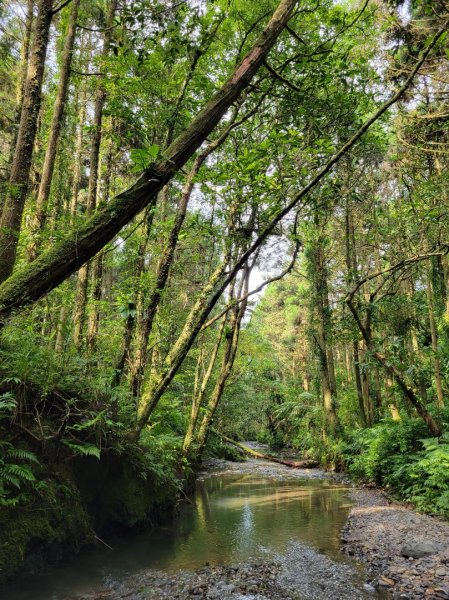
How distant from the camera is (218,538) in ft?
25.5

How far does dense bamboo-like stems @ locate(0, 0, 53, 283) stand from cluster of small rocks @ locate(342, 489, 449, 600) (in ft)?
21.2

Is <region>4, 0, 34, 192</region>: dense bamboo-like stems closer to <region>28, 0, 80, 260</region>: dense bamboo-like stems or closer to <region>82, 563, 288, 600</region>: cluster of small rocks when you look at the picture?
<region>28, 0, 80, 260</region>: dense bamboo-like stems

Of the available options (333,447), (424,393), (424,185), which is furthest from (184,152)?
(333,447)

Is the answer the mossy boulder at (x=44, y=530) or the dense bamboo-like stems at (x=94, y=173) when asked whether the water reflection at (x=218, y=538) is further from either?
the dense bamboo-like stems at (x=94, y=173)

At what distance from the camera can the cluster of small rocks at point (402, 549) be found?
5156 millimetres

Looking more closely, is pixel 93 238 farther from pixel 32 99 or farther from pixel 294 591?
pixel 294 591

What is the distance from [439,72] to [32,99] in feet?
Result: 36.3

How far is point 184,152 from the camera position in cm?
382

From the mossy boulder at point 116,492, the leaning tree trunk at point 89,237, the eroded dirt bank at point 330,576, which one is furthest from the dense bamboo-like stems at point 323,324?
the leaning tree trunk at point 89,237

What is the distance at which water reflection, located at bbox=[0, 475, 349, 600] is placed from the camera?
5.50 meters

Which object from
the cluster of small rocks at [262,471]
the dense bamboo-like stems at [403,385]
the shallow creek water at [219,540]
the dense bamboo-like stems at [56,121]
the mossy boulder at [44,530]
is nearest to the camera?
the mossy boulder at [44,530]

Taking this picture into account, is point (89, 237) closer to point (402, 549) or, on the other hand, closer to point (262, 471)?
point (402, 549)

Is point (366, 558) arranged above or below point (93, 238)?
below

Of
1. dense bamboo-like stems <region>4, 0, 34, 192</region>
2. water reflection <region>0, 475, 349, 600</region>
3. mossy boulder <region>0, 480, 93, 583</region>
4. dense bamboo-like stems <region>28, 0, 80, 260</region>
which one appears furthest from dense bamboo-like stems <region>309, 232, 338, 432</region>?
mossy boulder <region>0, 480, 93, 583</region>
